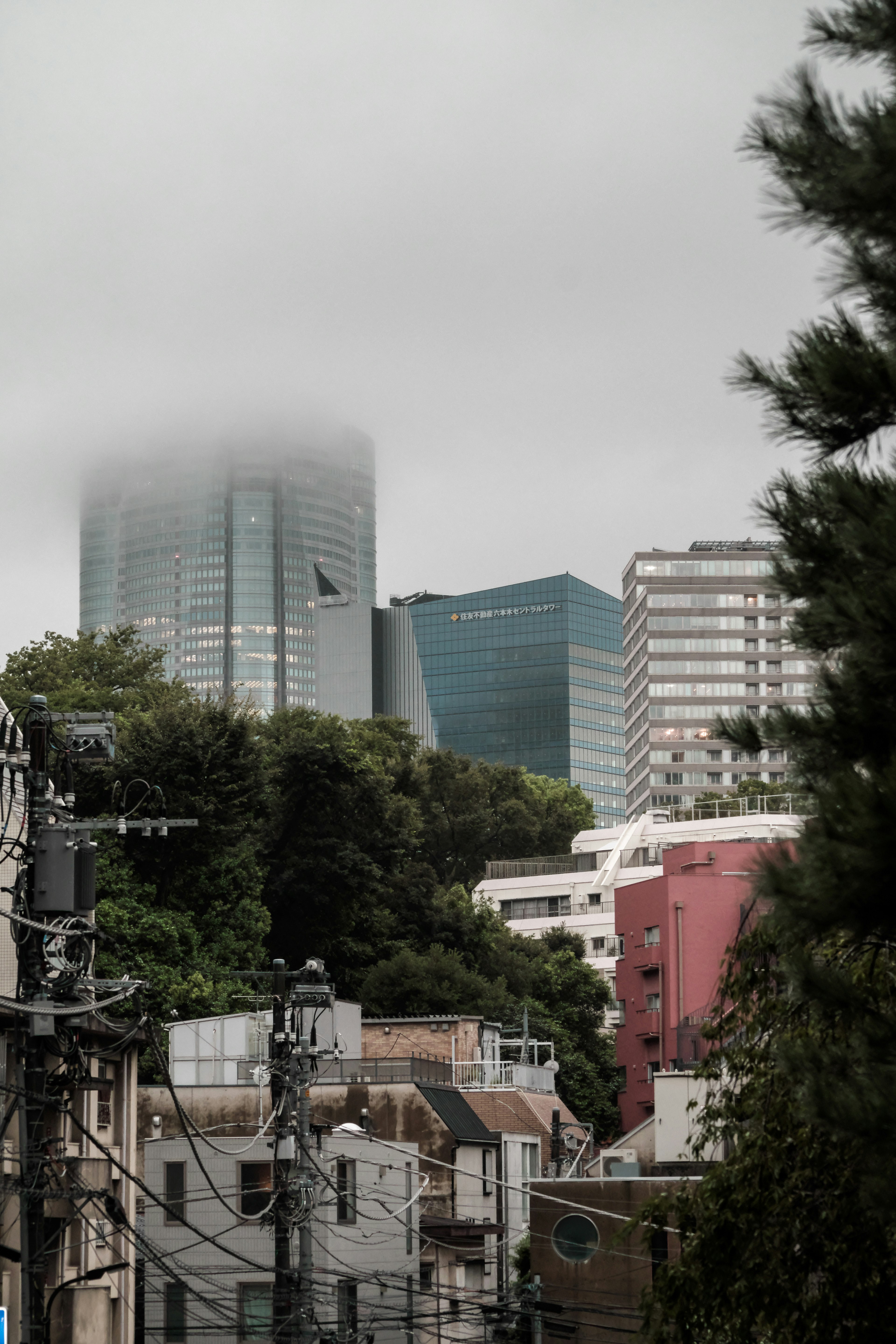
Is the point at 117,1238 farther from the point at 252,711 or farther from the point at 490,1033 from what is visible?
the point at 252,711

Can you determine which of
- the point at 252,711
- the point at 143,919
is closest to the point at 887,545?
the point at 143,919

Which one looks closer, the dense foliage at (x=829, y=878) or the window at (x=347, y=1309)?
the dense foliage at (x=829, y=878)

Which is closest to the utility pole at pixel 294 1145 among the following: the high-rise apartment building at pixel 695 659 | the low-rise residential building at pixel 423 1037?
the low-rise residential building at pixel 423 1037

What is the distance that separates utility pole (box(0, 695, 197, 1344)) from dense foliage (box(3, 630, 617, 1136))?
100ft

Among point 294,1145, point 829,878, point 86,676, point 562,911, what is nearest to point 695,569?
point 562,911

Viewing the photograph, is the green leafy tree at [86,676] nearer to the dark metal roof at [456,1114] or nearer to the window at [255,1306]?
the dark metal roof at [456,1114]

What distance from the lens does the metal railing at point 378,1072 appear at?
163 ft

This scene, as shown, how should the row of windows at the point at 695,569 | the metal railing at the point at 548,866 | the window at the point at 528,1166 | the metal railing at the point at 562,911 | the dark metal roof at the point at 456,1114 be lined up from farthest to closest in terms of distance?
the row of windows at the point at 695,569 < the metal railing at the point at 548,866 < the metal railing at the point at 562,911 < the window at the point at 528,1166 < the dark metal roof at the point at 456,1114

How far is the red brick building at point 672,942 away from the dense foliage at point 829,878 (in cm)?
5209

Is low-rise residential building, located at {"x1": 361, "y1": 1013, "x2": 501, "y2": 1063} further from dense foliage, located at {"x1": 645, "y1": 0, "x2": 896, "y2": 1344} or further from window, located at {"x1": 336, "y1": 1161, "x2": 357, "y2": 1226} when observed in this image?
dense foliage, located at {"x1": 645, "y1": 0, "x2": 896, "y2": 1344}

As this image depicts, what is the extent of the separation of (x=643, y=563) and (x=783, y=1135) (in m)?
171

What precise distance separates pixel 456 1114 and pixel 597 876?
67.7m

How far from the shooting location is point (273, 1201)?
31.1 meters

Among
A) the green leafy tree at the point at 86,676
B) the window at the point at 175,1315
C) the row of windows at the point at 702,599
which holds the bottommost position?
the window at the point at 175,1315
